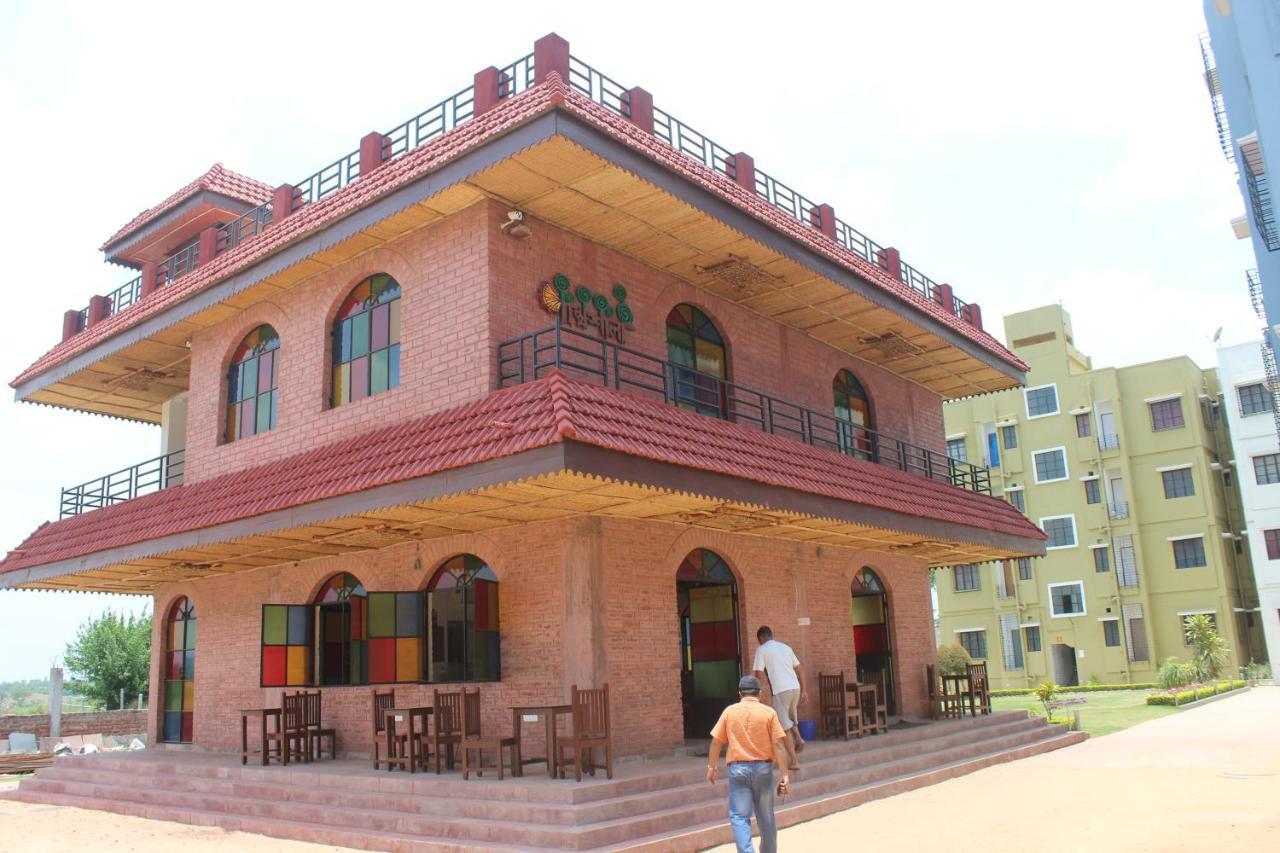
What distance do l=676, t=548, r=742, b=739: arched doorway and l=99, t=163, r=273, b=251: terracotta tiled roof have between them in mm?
12354

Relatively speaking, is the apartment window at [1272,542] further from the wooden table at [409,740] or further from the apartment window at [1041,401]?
the wooden table at [409,740]

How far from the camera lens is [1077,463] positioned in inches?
1763

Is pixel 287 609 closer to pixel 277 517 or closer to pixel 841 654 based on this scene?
pixel 277 517

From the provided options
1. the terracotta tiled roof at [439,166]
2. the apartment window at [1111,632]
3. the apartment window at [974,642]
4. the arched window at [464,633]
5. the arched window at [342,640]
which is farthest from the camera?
the apartment window at [974,642]

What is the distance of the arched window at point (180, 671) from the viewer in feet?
56.9

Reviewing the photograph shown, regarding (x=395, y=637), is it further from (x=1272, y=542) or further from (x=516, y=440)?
(x=1272, y=542)

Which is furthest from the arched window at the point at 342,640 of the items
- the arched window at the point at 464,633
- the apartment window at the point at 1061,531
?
the apartment window at the point at 1061,531

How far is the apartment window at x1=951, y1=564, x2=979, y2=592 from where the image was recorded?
46.8m

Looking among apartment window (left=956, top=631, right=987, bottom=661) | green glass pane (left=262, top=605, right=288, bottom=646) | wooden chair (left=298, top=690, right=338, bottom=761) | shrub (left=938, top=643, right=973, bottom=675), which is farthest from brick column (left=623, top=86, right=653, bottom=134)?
apartment window (left=956, top=631, right=987, bottom=661)

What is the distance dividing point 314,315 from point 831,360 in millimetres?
9091

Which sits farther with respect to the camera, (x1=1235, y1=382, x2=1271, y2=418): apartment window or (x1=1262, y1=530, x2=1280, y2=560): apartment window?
(x1=1235, y1=382, x2=1271, y2=418): apartment window

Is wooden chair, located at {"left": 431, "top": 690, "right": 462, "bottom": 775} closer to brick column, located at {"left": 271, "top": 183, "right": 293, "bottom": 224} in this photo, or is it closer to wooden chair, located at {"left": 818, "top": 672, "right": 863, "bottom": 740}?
wooden chair, located at {"left": 818, "top": 672, "right": 863, "bottom": 740}

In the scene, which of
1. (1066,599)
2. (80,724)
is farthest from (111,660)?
(1066,599)

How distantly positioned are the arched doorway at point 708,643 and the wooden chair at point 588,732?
3563mm
